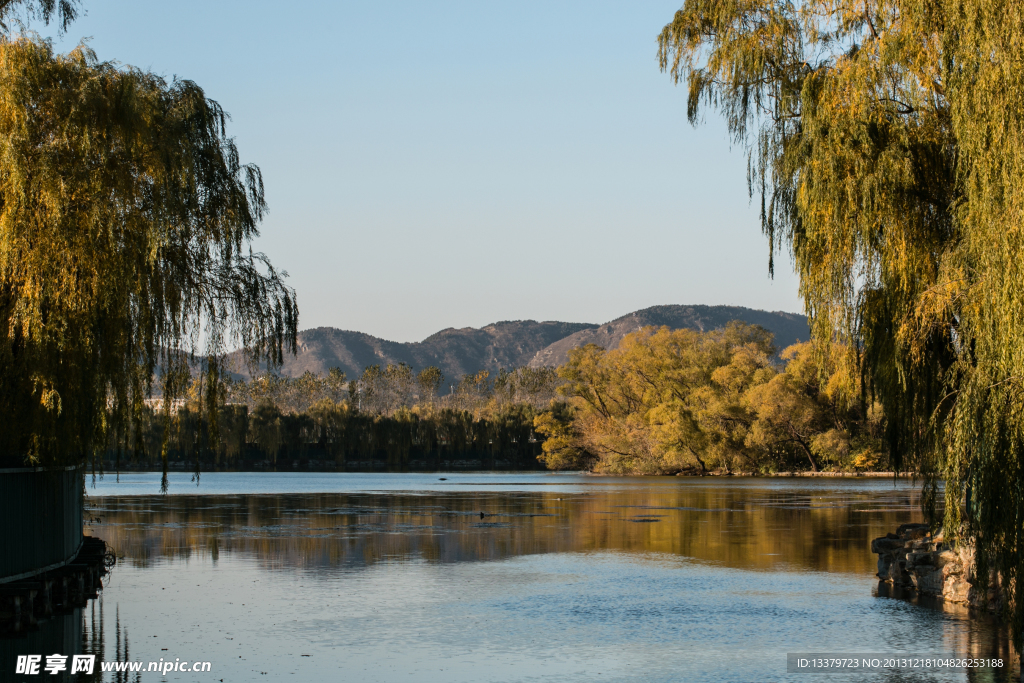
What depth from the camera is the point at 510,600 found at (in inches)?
571

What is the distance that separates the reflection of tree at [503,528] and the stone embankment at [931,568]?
5.35 feet

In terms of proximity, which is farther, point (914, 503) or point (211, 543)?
point (914, 503)

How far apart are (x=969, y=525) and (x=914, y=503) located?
1047 inches

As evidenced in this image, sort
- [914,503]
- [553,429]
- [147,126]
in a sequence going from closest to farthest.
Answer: [147,126], [914,503], [553,429]

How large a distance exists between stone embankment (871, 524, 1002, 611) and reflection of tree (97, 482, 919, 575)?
163 centimetres

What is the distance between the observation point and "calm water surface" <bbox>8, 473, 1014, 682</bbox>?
10.5m

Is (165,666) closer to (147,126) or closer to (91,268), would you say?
(91,268)

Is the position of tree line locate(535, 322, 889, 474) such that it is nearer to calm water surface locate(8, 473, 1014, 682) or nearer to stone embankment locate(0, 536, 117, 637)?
calm water surface locate(8, 473, 1014, 682)

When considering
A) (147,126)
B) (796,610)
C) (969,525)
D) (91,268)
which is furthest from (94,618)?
(969,525)

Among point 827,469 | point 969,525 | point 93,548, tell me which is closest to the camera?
point 969,525

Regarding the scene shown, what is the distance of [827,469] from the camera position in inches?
2542

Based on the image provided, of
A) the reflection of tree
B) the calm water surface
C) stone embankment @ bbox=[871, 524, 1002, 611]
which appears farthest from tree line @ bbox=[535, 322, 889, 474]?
stone embankment @ bbox=[871, 524, 1002, 611]

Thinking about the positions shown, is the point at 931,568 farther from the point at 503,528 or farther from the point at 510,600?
the point at 503,528

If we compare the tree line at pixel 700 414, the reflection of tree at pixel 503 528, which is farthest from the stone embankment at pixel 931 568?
the tree line at pixel 700 414
